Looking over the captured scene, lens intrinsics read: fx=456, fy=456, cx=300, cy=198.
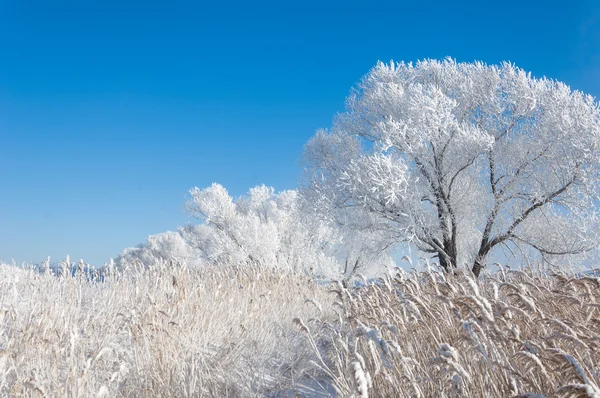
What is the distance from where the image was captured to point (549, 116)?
43.4ft

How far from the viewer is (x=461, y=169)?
13680mm

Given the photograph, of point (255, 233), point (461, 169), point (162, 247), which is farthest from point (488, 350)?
point (162, 247)

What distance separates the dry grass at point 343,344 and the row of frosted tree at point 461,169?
7048 millimetres

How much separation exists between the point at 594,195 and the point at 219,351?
1240cm

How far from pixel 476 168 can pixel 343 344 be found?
13.8 metres

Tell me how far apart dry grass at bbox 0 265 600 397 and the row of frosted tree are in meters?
7.05

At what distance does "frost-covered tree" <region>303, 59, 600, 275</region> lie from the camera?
1281 cm

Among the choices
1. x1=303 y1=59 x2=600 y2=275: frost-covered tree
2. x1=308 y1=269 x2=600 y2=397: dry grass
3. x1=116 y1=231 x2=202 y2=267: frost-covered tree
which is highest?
x1=116 y1=231 x2=202 y2=267: frost-covered tree

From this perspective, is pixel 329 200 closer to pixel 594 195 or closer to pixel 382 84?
pixel 382 84

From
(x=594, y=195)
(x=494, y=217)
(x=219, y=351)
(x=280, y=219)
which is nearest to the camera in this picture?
(x=219, y=351)

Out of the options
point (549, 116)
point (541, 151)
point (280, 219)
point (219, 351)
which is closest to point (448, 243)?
point (541, 151)

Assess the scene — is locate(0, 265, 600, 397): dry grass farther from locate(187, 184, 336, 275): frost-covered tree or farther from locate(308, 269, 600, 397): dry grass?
locate(187, 184, 336, 275): frost-covered tree

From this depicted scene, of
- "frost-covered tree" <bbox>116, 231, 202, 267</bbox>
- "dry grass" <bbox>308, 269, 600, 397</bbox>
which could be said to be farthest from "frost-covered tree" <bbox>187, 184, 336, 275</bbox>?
"dry grass" <bbox>308, 269, 600, 397</bbox>

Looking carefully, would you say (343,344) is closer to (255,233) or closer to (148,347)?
(148,347)
